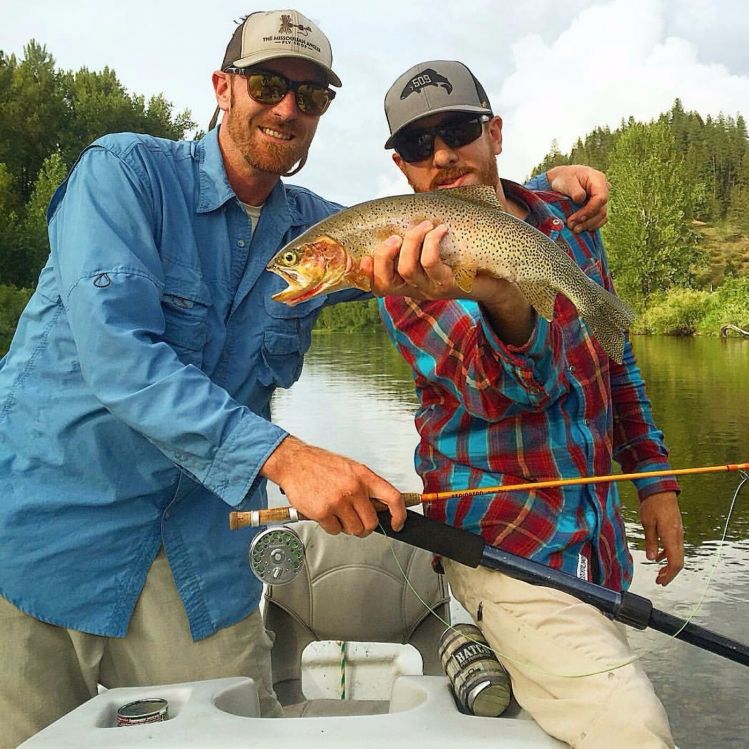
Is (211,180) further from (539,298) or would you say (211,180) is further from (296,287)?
(539,298)

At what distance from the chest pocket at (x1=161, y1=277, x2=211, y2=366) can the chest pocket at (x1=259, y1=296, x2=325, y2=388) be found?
0.26 meters

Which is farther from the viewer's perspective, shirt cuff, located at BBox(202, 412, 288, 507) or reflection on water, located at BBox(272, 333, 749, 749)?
reflection on water, located at BBox(272, 333, 749, 749)

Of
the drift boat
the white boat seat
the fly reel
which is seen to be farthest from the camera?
the white boat seat

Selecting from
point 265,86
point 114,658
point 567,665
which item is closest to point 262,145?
point 265,86

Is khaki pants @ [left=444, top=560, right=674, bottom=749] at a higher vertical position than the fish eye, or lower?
lower

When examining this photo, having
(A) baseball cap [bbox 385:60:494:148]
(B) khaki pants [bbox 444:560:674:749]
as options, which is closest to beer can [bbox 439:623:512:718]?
(B) khaki pants [bbox 444:560:674:749]

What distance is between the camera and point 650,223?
57750 mm

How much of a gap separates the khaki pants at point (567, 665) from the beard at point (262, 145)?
1.54 meters

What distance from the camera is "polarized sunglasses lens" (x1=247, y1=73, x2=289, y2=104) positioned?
3.13 metres

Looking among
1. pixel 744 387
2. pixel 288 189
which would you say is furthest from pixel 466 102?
pixel 744 387

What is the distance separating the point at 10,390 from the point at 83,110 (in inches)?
1983

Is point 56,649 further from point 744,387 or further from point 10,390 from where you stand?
point 744,387

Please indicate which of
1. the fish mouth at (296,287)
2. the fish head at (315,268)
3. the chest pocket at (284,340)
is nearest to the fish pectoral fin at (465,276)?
the fish head at (315,268)

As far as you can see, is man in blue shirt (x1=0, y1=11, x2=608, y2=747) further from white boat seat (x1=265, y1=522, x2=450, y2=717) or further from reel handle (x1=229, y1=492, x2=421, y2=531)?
white boat seat (x1=265, y1=522, x2=450, y2=717)
